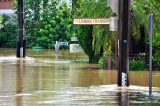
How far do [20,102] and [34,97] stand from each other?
127cm

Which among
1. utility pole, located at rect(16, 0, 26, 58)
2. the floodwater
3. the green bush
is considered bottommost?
the floodwater

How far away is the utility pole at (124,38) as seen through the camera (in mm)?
19391

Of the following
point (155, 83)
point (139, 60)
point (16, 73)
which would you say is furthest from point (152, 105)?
point (139, 60)

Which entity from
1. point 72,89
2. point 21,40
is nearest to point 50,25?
point 21,40

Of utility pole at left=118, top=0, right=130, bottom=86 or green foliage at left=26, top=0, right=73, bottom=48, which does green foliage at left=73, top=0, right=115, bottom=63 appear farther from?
green foliage at left=26, top=0, right=73, bottom=48

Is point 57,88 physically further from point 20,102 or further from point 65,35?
point 65,35

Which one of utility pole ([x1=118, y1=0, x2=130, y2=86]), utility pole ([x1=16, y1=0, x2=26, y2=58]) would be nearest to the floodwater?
utility pole ([x1=118, y1=0, x2=130, y2=86])

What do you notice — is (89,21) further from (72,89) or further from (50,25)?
(50,25)

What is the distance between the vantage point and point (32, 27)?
6009 cm

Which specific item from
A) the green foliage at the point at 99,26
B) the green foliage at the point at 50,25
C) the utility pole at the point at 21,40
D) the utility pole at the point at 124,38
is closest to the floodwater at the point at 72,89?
the utility pole at the point at 124,38

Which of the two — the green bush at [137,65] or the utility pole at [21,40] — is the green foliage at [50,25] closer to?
the utility pole at [21,40]

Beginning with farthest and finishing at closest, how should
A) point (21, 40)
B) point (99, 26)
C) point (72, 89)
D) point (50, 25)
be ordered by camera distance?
point (50, 25) → point (21, 40) → point (99, 26) → point (72, 89)

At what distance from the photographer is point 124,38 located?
19.4m

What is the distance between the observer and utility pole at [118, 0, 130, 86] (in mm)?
19391
